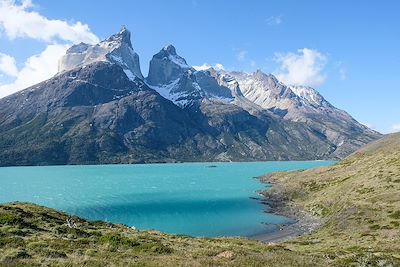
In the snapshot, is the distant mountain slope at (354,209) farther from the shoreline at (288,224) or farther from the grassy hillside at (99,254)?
the grassy hillside at (99,254)

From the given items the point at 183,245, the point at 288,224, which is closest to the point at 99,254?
the point at 183,245

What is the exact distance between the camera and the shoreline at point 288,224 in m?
81.7

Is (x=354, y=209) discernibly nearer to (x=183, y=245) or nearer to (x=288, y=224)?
(x=288, y=224)

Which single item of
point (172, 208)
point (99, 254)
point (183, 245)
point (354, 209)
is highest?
point (172, 208)

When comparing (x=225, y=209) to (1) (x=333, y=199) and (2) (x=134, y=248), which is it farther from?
(2) (x=134, y=248)

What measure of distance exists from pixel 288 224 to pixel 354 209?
18.8 metres

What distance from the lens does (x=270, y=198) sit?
14888 cm

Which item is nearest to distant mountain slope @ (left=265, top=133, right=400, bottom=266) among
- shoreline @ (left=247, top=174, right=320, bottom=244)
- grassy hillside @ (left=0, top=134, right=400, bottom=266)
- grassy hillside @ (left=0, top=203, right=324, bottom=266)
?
grassy hillside @ (left=0, top=134, right=400, bottom=266)

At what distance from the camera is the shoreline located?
81.7 m

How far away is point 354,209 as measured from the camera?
82.7 meters

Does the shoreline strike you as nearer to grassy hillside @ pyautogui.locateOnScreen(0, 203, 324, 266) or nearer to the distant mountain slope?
the distant mountain slope

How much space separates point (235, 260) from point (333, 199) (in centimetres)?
8568

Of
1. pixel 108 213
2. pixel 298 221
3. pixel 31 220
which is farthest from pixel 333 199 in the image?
pixel 31 220

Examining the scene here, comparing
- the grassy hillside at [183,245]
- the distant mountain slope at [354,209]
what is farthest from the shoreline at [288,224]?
the grassy hillside at [183,245]
